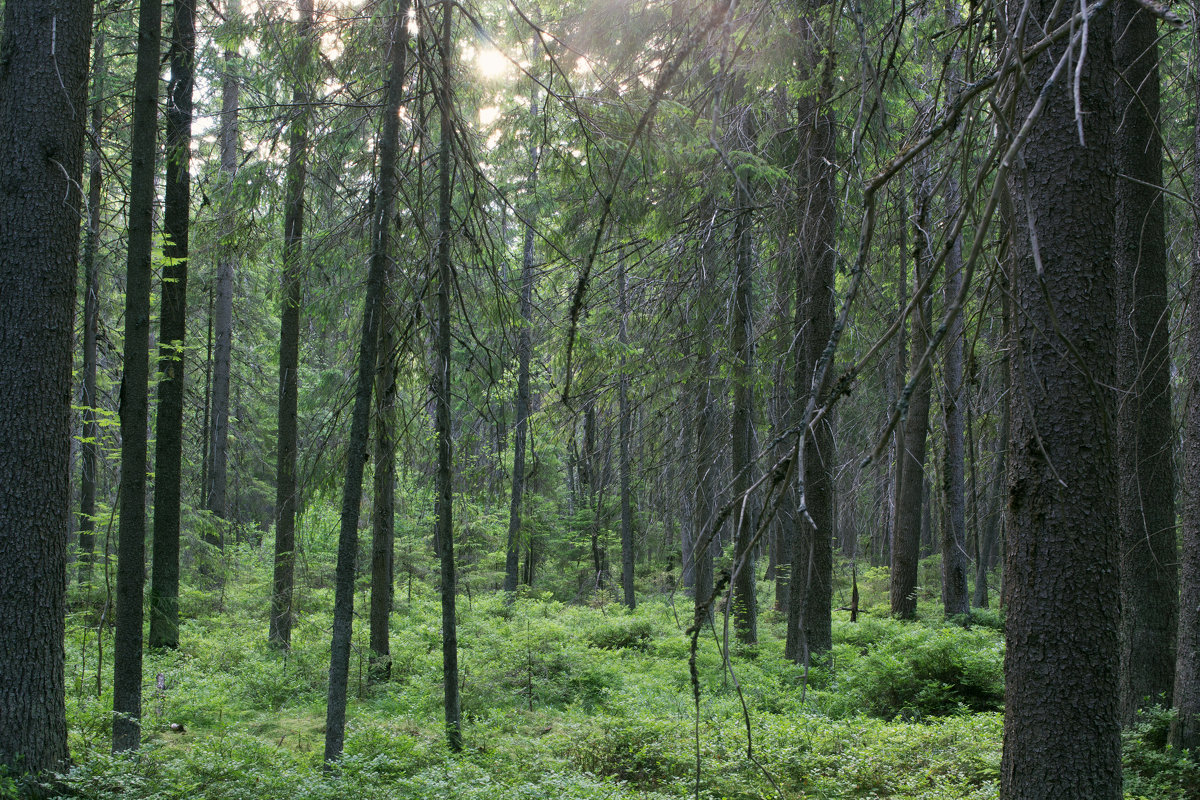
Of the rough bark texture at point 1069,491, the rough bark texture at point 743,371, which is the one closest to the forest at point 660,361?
the rough bark texture at point 1069,491

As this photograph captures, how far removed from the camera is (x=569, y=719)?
23.6ft

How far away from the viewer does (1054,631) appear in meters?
2.58

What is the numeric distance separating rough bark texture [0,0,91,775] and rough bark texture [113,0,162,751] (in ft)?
1.44

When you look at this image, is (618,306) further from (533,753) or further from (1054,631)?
(1054,631)

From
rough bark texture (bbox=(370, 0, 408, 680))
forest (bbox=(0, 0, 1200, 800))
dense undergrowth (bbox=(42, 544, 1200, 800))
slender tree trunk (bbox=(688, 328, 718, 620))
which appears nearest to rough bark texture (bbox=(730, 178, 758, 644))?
forest (bbox=(0, 0, 1200, 800))

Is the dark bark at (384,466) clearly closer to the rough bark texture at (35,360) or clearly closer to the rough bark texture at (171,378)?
the rough bark texture at (35,360)

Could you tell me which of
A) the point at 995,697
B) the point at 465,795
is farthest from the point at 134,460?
the point at 995,697

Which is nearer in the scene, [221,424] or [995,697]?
[995,697]

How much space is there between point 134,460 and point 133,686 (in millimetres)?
1591

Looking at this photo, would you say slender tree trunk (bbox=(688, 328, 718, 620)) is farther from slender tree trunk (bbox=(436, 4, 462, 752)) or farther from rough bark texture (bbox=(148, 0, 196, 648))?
rough bark texture (bbox=(148, 0, 196, 648))

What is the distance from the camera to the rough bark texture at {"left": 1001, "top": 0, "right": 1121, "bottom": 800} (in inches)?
100

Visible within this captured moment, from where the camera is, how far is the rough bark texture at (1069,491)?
8.36 ft

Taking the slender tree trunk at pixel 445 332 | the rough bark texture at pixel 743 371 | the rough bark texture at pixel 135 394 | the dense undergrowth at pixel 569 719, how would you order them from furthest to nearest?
1. the rough bark texture at pixel 743 371
2. the slender tree trunk at pixel 445 332
3. the rough bark texture at pixel 135 394
4. the dense undergrowth at pixel 569 719

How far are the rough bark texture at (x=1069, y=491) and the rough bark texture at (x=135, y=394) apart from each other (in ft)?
17.6
